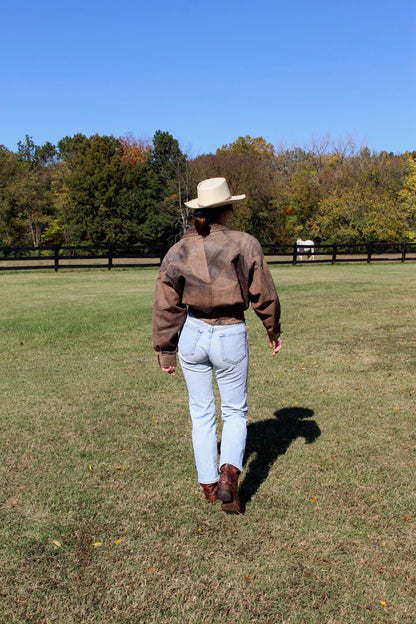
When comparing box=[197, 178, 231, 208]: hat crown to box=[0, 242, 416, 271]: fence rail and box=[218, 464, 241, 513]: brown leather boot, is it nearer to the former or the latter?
box=[218, 464, 241, 513]: brown leather boot

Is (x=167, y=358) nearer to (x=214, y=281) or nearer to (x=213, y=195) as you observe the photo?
(x=214, y=281)

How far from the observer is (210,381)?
3.50 m

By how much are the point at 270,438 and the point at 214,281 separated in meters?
2.27

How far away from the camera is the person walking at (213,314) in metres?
3.25

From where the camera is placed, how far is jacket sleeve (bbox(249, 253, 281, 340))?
129 inches

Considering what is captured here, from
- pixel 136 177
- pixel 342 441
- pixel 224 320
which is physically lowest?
pixel 342 441

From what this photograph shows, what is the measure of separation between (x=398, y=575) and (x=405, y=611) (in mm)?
288

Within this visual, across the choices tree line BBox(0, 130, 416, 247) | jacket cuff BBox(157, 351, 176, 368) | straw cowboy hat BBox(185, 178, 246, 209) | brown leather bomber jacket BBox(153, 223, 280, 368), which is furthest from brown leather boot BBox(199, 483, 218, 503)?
tree line BBox(0, 130, 416, 247)

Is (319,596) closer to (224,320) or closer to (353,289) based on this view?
(224,320)

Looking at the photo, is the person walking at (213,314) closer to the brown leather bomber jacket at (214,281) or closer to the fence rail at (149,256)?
the brown leather bomber jacket at (214,281)

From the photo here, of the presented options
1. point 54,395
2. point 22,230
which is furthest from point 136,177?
point 54,395

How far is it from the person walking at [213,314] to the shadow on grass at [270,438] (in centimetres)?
51

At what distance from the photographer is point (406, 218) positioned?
4709 centimetres

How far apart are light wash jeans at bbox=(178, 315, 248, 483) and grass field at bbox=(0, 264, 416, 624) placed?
437 millimetres
